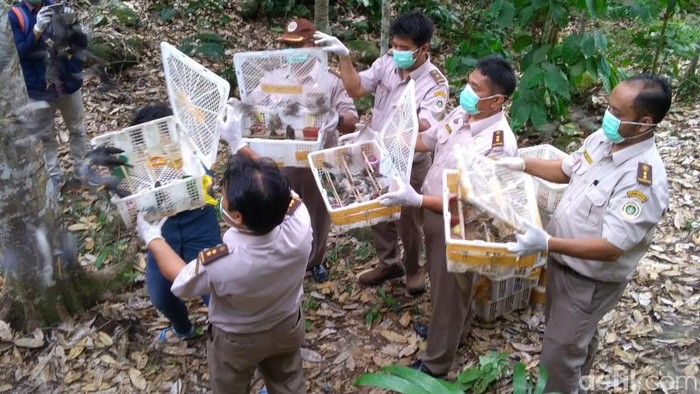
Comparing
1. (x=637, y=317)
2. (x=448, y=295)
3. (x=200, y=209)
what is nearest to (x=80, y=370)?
(x=200, y=209)

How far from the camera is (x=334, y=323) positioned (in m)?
3.71

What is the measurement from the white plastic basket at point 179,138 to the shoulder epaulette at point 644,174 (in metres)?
1.96

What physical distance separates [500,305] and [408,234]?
77 cm

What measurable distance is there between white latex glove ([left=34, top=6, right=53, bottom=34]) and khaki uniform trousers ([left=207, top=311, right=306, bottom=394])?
299cm

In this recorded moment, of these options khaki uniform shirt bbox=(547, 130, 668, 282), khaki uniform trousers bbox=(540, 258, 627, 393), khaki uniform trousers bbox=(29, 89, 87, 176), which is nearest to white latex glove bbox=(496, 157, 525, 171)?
khaki uniform shirt bbox=(547, 130, 668, 282)

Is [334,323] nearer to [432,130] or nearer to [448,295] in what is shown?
[448,295]

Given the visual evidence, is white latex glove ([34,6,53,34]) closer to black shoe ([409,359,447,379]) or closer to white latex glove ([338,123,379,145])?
white latex glove ([338,123,379,145])

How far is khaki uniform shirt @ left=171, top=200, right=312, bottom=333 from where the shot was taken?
2.14 metres

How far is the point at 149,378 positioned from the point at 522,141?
411 centimetres

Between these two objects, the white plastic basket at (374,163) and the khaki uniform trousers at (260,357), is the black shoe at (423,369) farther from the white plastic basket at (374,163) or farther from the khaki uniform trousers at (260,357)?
the white plastic basket at (374,163)

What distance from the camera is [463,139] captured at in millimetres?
2936

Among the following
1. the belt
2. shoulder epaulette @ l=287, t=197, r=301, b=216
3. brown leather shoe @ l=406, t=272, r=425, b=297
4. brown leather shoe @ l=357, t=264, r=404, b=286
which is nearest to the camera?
shoulder epaulette @ l=287, t=197, r=301, b=216

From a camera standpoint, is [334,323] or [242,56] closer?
[242,56]

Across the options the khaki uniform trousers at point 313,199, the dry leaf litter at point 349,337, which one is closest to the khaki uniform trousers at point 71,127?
the dry leaf litter at point 349,337
